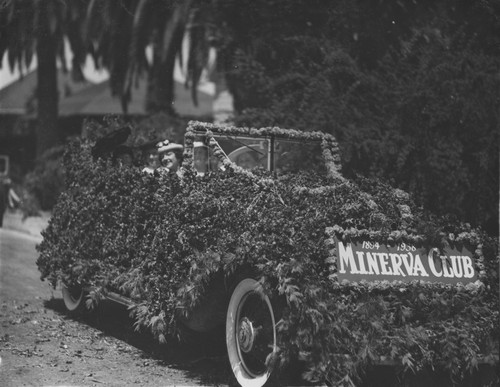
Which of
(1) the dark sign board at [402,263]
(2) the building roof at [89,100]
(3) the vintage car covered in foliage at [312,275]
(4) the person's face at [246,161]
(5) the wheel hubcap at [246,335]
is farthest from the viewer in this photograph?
(2) the building roof at [89,100]

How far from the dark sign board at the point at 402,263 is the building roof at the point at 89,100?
25010mm

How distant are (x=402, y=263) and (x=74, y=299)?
165 inches

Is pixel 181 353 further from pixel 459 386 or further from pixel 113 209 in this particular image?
pixel 459 386

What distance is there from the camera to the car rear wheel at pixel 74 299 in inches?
312

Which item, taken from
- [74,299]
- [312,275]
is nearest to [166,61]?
[74,299]

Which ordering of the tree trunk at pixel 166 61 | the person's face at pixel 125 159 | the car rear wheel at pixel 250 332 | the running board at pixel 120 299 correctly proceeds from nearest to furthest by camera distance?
the car rear wheel at pixel 250 332
the running board at pixel 120 299
the person's face at pixel 125 159
the tree trunk at pixel 166 61

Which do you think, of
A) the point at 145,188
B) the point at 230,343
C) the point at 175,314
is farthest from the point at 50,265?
the point at 230,343

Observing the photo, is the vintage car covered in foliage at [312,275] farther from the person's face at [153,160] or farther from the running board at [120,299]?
the person's face at [153,160]

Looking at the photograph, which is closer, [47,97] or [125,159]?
[125,159]

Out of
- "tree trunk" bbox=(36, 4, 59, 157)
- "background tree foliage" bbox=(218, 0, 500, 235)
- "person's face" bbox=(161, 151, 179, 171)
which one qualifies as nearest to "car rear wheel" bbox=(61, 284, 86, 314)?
"person's face" bbox=(161, 151, 179, 171)

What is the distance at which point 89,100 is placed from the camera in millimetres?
31812

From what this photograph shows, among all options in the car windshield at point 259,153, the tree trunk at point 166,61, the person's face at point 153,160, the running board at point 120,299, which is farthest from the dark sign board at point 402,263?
the tree trunk at point 166,61

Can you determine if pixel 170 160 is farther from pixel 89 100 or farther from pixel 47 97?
pixel 89 100

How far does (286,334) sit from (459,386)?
137cm
